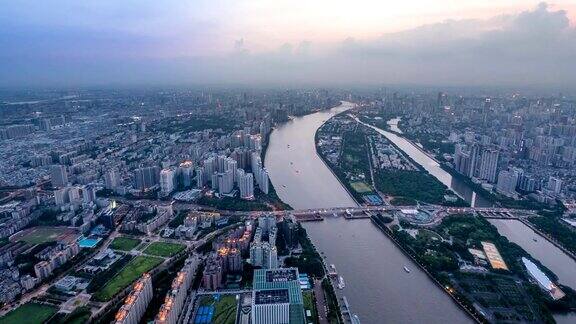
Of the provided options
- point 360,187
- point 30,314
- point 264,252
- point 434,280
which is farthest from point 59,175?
point 434,280

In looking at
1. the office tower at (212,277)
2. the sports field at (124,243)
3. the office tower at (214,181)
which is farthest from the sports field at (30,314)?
the office tower at (214,181)

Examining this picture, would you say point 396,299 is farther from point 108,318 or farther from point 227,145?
point 227,145

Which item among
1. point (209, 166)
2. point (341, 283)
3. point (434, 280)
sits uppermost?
point (209, 166)

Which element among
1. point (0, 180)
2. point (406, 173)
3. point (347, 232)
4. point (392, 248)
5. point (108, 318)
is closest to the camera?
point (108, 318)

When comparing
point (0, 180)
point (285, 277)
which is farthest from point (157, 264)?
point (0, 180)

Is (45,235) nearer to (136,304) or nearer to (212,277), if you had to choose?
(136,304)

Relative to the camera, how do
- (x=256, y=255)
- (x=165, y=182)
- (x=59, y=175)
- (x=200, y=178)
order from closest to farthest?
(x=256, y=255) < (x=165, y=182) < (x=59, y=175) < (x=200, y=178)

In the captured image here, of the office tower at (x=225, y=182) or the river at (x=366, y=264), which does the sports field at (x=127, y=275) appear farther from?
the office tower at (x=225, y=182)
